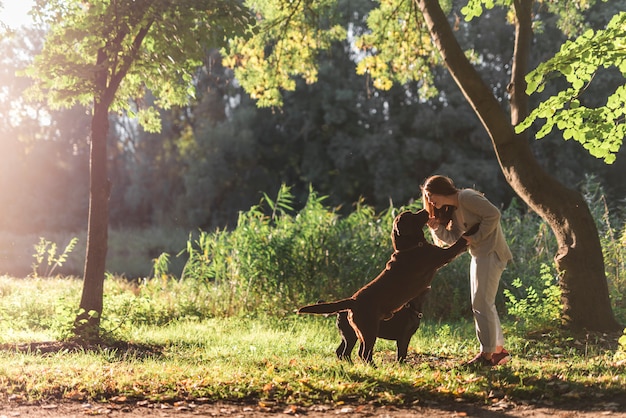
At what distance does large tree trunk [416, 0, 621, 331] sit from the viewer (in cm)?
851

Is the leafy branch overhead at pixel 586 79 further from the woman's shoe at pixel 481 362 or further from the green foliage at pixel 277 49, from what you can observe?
the green foliage at pixel 277 49

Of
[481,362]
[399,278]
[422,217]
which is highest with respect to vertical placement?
[422,217]

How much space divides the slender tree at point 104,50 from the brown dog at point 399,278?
411 centimetres

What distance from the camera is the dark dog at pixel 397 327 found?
664 centimetres

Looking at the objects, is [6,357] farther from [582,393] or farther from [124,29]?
[582,393]

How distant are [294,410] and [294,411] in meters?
0.01

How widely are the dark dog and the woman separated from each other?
54 cm

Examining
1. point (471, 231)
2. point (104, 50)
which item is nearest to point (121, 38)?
point (104, 50)

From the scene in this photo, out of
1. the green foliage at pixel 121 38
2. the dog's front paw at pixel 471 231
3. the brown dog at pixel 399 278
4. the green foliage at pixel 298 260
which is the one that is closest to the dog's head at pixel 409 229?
the brown dog at pixel 399 278

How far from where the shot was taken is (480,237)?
6.30 metres

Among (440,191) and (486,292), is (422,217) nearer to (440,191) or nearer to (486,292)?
(440,191)

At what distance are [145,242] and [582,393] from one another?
2918 cm

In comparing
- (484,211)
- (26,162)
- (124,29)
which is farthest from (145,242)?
(484,211)

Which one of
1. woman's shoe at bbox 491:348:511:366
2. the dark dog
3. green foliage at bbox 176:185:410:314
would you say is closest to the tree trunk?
green foliage at bbox 176:185:410:314
